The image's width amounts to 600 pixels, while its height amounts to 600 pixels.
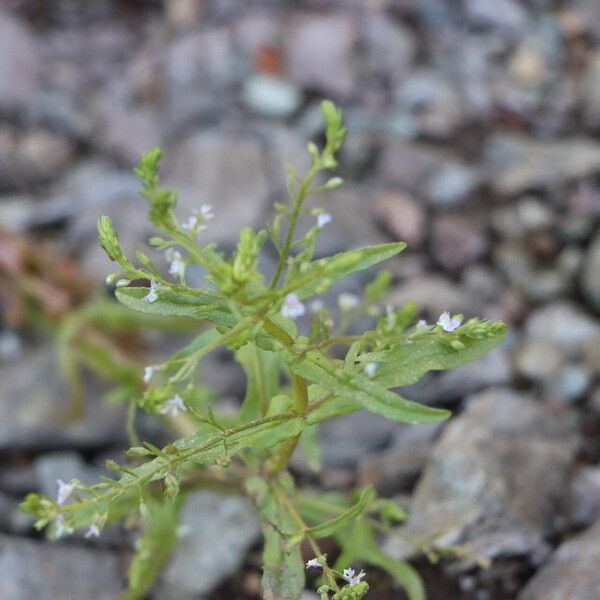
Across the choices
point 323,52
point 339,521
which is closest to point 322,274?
point 339,521

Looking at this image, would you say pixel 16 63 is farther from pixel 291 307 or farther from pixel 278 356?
pixel 291 307

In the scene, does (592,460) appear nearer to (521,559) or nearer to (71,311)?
(521,559)

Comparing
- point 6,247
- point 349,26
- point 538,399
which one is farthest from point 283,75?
point 538,399

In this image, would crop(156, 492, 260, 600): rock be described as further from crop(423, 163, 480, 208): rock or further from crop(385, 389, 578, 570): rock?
crop(423, 163, 480, 208): rock

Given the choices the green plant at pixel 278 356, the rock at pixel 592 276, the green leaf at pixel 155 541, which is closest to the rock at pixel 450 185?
the rock at pixel 592 276

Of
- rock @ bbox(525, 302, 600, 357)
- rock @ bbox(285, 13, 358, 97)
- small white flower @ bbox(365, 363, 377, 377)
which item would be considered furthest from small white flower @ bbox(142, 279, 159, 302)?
rock @ bbox(285, 13, 358, 97)
